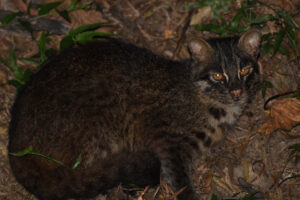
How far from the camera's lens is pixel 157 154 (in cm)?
509

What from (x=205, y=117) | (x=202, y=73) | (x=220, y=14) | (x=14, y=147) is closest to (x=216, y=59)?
(x=202, y=73)

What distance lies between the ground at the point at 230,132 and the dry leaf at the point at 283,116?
0.11m

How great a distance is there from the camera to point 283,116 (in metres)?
5.58

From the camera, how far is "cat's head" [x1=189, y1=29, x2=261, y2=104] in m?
4.82

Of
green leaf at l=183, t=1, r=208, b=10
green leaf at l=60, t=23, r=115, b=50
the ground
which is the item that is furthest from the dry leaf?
green leaf at l=60, t=23, r=115, b=50

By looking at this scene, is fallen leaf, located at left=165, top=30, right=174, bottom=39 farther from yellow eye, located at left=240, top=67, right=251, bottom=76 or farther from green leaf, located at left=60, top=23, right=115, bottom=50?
yellow eye, located at left=240, top=67, right=251, bottom=76

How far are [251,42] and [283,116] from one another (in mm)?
1244

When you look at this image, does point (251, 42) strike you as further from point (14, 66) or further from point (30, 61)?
point (14, 66)

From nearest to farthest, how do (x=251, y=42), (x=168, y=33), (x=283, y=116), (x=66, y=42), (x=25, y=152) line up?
(x=25, y=152), (x=251, y=42), (x=283, y=116), (x=66, y=42), (x=168, y=33)

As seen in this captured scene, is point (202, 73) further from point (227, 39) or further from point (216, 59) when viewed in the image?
point (227, 39)

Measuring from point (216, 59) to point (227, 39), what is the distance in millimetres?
458

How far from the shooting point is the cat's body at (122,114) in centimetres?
451

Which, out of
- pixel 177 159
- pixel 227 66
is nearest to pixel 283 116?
pixel 227 66

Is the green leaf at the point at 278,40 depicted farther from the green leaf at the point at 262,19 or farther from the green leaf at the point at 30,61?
the green leaf at the point at 30,61
